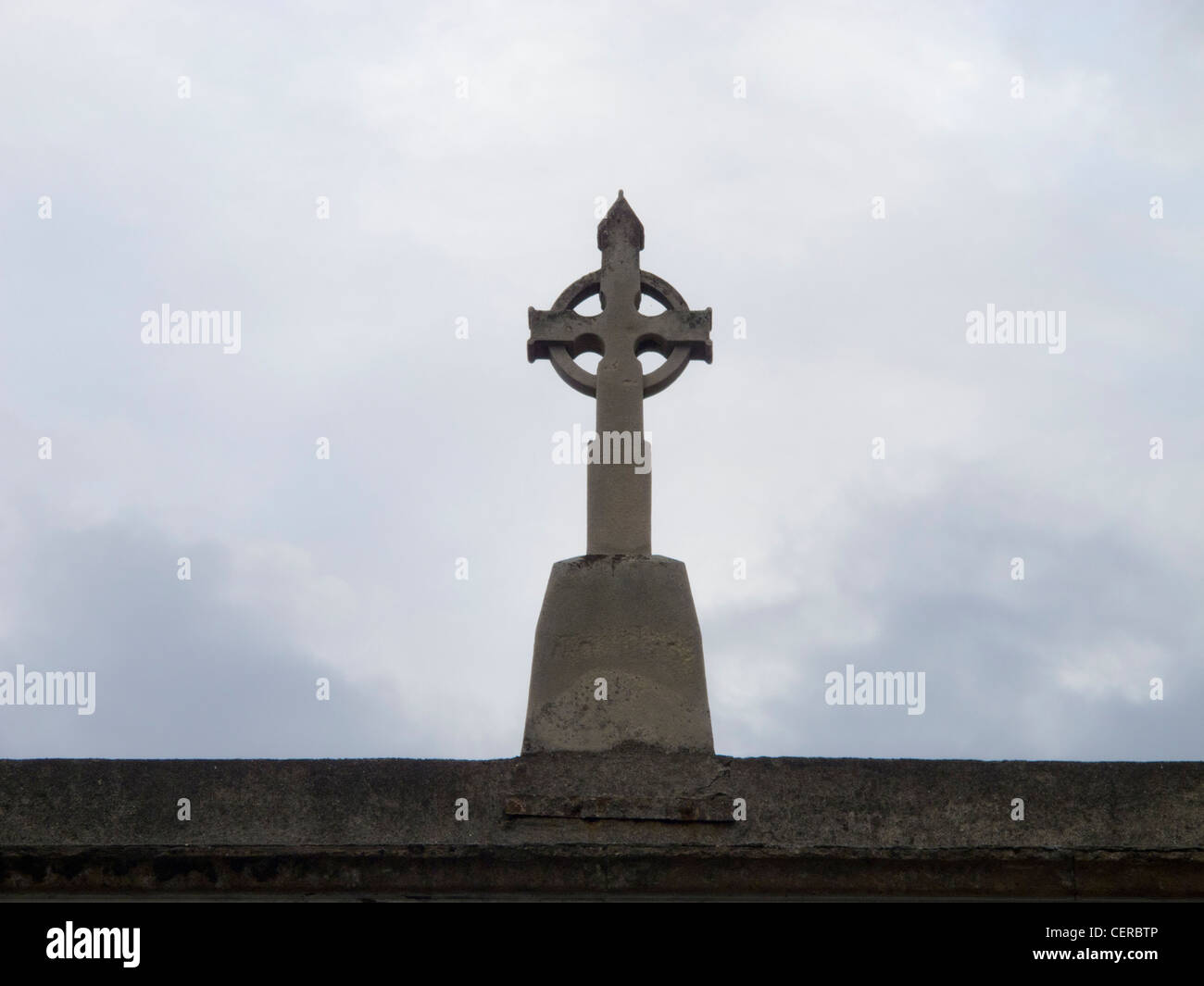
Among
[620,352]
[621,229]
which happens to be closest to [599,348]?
[620,352]

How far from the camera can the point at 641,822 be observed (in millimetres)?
7051

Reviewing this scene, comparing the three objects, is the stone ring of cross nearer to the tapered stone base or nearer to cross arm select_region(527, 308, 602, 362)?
cross arm select_region(527, 308, 602, 362)

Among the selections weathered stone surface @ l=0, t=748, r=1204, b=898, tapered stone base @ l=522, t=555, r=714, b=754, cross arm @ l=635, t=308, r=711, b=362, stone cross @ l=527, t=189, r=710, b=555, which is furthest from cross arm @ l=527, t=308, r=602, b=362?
weathered stone surface @ l=0, t=748, r=1204, b=898

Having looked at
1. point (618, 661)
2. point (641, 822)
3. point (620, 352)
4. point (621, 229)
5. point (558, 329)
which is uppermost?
point (621, 229)

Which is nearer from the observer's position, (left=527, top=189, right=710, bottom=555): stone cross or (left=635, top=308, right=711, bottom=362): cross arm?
(left=527, top=189, right=710, bottom=555): stone cross

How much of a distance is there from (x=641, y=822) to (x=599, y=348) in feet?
7.30

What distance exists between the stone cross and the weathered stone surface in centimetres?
115

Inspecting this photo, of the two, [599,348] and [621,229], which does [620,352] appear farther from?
[621,229]

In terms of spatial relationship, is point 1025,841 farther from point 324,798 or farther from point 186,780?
point 186,780

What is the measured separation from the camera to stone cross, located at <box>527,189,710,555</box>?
25.9 feet
